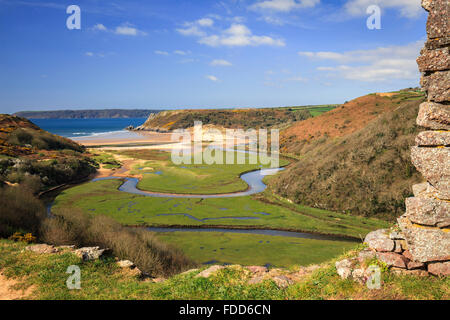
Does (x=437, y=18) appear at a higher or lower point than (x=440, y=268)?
higher

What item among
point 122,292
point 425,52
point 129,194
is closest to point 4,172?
point 129,194

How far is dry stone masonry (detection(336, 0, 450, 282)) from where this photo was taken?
33.6ft

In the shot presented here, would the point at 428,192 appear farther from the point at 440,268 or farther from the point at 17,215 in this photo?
the point at 17,215

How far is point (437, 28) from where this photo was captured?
10.6 m

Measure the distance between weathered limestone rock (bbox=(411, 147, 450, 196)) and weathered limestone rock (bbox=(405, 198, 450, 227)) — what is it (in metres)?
0.52

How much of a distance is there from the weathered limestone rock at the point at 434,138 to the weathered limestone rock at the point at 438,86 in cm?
125

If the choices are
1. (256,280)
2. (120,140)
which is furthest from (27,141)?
(256,280)

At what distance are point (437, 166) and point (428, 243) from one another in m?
2.76

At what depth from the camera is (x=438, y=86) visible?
10.5 metres

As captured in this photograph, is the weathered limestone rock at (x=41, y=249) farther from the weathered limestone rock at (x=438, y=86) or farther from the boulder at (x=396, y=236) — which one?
the weathered limestone rock at (x=438, y=86)

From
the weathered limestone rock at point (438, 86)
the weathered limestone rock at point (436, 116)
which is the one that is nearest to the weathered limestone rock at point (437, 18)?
the weathered limestone rock at point (438, 86)

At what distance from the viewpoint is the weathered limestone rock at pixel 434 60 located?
34.2 ft
